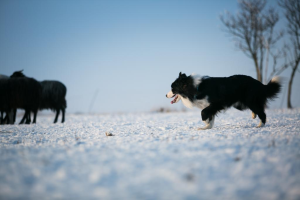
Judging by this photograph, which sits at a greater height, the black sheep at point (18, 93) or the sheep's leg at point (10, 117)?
the black sheep at point (18, 93)

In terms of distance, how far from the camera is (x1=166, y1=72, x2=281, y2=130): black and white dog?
533 centimetres

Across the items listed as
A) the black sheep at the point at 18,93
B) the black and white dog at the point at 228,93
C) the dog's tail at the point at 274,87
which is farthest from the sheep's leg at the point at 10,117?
the dog's tail at the point at 274,87

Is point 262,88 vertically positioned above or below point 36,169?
above

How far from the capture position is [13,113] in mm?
10344

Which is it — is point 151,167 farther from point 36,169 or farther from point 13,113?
point 13,113

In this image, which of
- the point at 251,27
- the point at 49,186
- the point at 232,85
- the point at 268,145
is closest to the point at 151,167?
the point at 49,186

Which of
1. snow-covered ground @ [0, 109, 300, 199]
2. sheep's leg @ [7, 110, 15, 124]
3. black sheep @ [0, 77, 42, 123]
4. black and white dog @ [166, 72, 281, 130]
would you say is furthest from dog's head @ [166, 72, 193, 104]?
sheep's leg @ [7, 110, 15, 124]

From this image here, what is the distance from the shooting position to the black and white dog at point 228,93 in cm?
533

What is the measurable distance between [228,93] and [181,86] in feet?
4.35

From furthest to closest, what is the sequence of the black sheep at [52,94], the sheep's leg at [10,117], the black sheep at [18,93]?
the black sheep at [52,94], the sheep's leg at [10,117], the black sheep at [18,93]

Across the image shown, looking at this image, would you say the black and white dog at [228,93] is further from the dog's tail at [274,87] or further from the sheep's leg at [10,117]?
the sheep's leg at [10,117]

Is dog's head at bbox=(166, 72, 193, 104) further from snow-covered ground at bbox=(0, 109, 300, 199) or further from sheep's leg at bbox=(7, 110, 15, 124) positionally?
sheep's leg at bbox=(7, 110, 15, 124)

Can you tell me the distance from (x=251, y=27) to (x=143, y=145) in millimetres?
19444

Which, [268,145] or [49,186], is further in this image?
[268,145]
